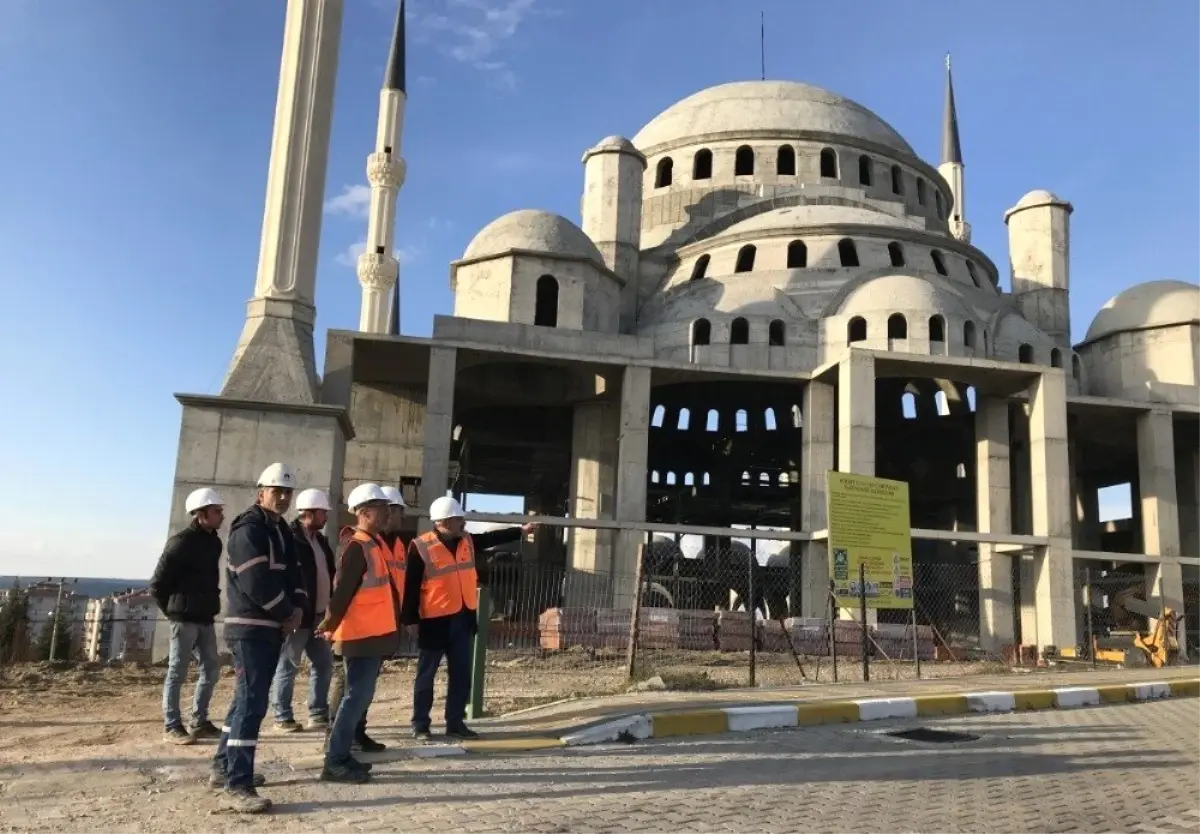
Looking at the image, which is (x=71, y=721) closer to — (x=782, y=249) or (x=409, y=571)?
(x=409, y=571)

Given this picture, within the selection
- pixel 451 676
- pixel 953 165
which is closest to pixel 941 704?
pixel 451 676

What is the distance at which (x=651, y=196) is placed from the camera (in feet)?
127

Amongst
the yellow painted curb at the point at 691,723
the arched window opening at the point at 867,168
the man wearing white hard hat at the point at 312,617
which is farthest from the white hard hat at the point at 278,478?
the arched window opening at the point at 867,168

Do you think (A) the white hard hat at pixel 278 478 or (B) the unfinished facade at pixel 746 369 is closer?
(A) the white hard hat at pixel 278 478

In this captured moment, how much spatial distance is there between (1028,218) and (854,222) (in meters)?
7.40

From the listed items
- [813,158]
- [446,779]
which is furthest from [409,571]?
[813,158]

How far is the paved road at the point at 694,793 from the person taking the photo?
15.9ft

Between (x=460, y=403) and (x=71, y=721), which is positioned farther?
(x=460, y=403)

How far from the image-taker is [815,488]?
989 inches

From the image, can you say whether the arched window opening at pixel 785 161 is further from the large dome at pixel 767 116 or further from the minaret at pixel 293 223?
the minaret at pixel 293 223

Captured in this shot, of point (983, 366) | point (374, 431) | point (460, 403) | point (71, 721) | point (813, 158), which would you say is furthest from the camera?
point (813, 158)

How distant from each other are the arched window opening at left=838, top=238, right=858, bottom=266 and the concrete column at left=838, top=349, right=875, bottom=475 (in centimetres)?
707

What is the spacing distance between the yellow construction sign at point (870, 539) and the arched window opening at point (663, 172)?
2382cm

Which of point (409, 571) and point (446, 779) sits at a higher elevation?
point (409, 571)
